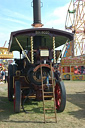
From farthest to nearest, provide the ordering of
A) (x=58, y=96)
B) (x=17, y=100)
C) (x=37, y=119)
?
(x=58, y=96), (x=17, y=100), (x=37, y=119)

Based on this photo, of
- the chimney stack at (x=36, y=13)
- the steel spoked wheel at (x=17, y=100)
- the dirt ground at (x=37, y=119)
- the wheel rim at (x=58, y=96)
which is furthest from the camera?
the chimney stack at (x=36, y=13)

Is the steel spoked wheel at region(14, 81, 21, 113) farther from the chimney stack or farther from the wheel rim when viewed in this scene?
the chimney stack

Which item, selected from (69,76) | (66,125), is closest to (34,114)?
(66,125)

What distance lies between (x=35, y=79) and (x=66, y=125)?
5.53 ft

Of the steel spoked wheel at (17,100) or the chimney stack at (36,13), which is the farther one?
the chimney stack at (36,13)

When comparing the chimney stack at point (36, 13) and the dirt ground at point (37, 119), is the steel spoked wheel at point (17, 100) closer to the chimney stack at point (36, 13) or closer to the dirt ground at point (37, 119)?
the dirt ground at point (37, 119)

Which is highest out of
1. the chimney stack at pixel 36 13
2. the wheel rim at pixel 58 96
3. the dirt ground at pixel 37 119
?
the chimney stack at pixel 36 13

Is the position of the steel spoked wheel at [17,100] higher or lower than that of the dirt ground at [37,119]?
higher

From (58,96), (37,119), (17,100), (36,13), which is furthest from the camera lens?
(36,13)

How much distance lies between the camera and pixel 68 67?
19906 mm

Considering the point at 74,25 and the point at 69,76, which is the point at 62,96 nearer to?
the point at 69,76

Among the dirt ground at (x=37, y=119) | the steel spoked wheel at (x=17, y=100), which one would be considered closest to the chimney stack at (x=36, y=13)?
the steel spoked wheel at (x=17, y=100)

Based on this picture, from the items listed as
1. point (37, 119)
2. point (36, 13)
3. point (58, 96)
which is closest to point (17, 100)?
point (37, 119)

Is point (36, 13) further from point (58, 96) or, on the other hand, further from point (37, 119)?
point (37, 119)
